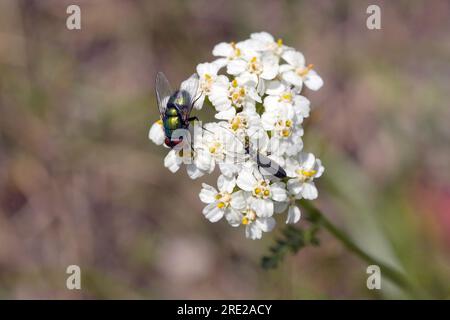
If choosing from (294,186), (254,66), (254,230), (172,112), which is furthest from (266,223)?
(254,66)

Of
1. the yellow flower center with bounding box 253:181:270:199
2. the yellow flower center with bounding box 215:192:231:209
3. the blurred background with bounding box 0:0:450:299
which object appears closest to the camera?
the yellow flower center with bounding box 253:181:270:199

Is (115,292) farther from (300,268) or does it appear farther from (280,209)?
(280,209)

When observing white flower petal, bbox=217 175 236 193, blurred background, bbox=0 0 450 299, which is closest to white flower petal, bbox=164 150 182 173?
white flower petal, bbox=217 175 236 193

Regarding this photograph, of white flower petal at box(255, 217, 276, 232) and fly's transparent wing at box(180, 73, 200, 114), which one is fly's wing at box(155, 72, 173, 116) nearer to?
fly's transparent wing at box(180, 73, 200, 114)

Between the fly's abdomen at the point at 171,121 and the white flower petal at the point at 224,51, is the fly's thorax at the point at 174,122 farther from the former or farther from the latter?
the white flower petal at the point at 224,51

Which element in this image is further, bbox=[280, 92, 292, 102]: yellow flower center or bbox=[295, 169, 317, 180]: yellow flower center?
bbox=[280, 92, 292, 102]: yellow flower center

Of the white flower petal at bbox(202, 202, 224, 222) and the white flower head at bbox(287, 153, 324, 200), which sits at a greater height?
the white flower head at bbox(287, 153, 324, 200)

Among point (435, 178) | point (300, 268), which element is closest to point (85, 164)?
point (300, 268)
